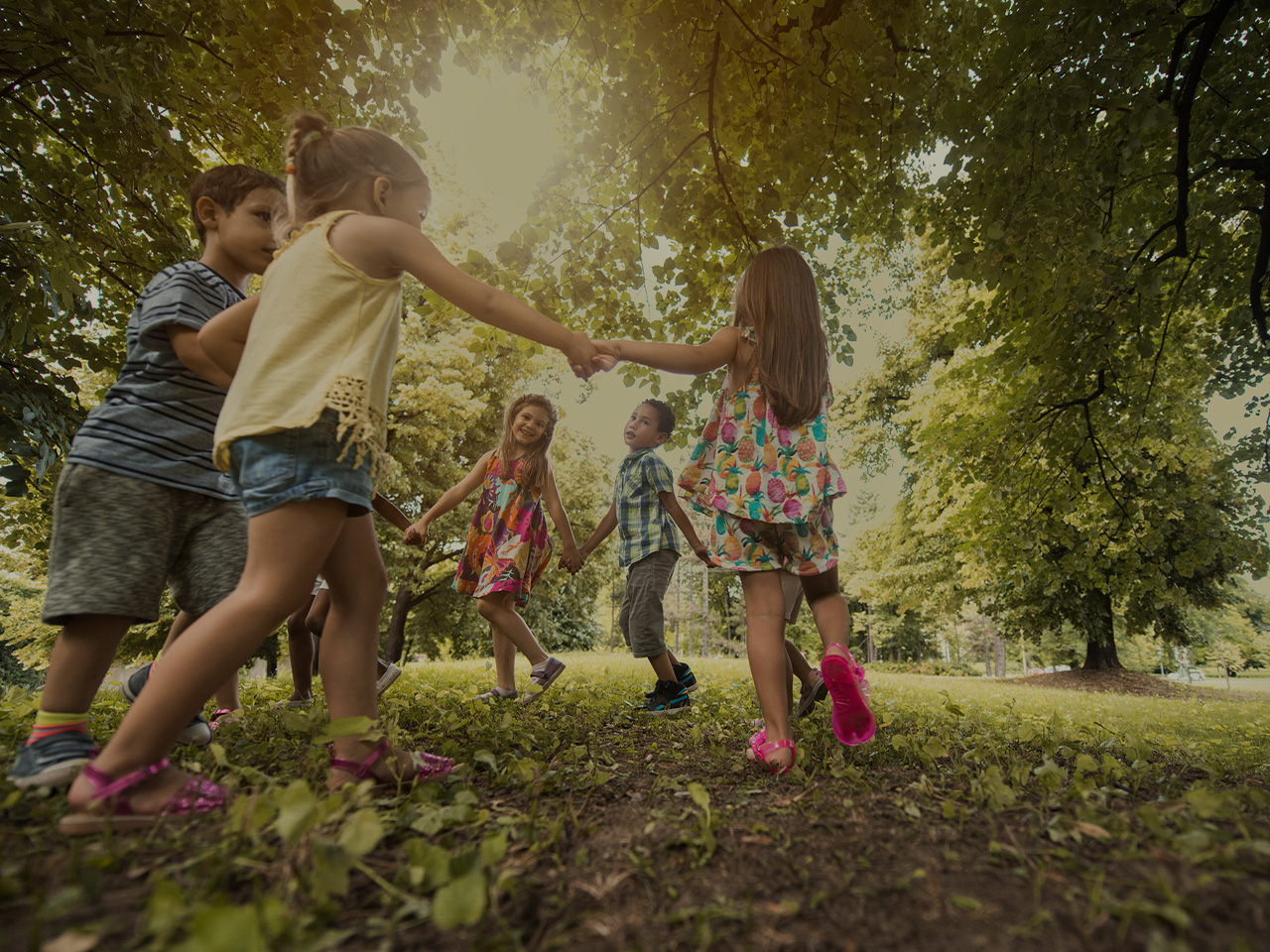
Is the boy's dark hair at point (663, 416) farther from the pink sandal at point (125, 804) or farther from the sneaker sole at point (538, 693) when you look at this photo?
the pink sandal at point (125, 804)

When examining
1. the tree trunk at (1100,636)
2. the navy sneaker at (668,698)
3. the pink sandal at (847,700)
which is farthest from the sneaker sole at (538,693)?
the tree trunk at (1100,636)

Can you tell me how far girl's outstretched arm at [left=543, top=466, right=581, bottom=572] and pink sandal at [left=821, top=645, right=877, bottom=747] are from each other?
239 centimetres

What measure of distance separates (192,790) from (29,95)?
18.3 ft

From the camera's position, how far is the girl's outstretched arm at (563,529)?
442 centimetres

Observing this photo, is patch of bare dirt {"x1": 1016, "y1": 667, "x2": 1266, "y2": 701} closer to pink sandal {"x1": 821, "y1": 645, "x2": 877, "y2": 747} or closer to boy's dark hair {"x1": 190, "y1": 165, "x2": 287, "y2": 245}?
pink sandal {"x1": 821, "y1": 645, "x2": 877, "y2": 747}

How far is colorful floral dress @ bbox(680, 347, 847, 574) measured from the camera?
8.53ft

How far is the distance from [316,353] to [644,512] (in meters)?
3.13

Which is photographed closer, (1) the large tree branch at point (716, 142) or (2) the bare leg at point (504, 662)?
(1) the large tree branch at point (716, 142)

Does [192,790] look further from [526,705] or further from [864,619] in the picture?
[864,619]

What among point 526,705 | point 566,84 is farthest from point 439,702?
point 566,84

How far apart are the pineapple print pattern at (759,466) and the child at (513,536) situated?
1676mm

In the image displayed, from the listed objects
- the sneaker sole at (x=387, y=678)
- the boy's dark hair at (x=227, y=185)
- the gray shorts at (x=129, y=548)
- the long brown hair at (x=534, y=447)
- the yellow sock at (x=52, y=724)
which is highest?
the boy's dark hair at (x=227, y=185)

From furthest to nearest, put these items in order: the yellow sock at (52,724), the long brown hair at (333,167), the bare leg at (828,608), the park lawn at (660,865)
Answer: the bare leg at (828,608) → the long brown hair at (333,167) → the yellow sock at (52,724) → the park lawn at (660,865)

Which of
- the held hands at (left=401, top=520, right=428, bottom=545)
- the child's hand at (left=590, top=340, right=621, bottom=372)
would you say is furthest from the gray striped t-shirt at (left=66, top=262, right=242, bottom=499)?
the held hands at (left=401, top=520, right=428, bottom=545)
